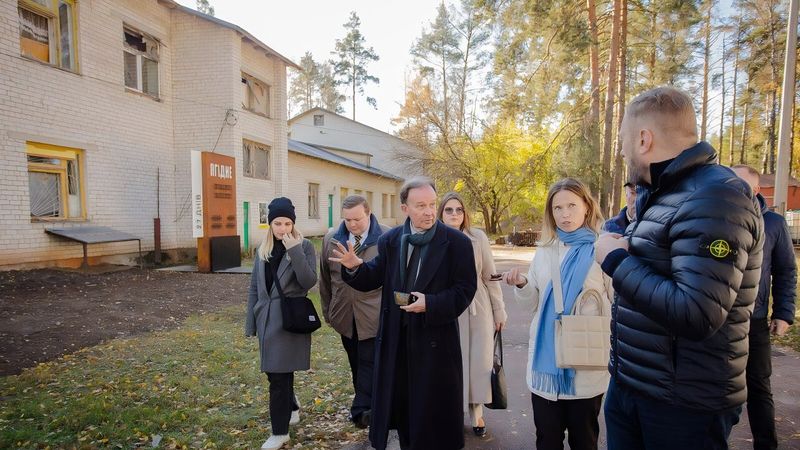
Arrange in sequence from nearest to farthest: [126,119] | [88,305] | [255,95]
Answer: [88,305], [126,119], [255,95]

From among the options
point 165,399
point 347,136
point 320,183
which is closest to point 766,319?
point 165,399

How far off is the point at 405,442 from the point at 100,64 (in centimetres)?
1329

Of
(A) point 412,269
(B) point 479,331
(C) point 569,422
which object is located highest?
(A) point 412,269

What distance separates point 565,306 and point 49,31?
13480 millimetres

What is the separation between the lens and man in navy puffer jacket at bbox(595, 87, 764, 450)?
4.71ft

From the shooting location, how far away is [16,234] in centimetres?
→ 983

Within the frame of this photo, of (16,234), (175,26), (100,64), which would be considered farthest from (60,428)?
(175,26)

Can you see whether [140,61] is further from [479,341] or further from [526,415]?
[526,415]

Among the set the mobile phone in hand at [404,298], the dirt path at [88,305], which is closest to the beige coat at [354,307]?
the mobile phone in hand at [404,298]

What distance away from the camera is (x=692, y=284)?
4.70 ft

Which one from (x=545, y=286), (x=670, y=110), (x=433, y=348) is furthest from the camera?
(x=545, y=286)

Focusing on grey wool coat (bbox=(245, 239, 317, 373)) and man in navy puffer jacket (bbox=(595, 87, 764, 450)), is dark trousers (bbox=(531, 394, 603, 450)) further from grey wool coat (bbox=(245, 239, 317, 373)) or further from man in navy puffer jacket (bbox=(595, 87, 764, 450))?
grey wool coat (bbox=(245, 239, 317, 373))

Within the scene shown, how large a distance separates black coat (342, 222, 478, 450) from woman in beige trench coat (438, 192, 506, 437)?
73 cm

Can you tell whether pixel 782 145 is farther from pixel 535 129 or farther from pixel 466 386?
pixel 535 129
